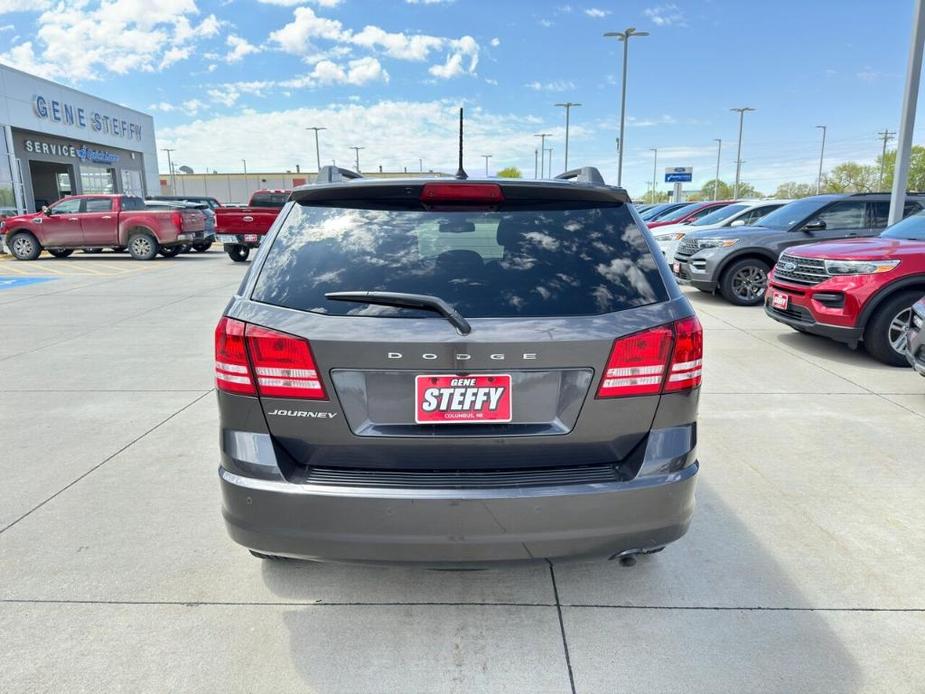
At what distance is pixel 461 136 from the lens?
10.2ft

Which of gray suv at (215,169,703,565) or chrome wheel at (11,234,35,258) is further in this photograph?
chrome wheel at (11,234,35,258)

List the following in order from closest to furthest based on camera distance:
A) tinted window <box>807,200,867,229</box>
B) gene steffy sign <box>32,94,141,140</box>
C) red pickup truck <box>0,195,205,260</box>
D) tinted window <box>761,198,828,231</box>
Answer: tinted window <box>807,200,867,229</box>, tinted window <box>761,198,828,231</box>, red pickup truck <box>0,195,205,260</box>, gene steffy sign <box>32,94,141,140</box>

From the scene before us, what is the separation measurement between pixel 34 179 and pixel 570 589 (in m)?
43.7

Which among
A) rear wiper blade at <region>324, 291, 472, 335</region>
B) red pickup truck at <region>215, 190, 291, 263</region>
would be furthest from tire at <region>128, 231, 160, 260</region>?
rear wiper blade at <region>324, 291, 472, 335</region>

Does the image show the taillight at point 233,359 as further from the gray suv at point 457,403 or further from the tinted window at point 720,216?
the tinted window at point 720,216

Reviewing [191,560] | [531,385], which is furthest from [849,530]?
[191,560]

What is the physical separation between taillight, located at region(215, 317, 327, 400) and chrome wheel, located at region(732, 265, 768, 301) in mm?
9898

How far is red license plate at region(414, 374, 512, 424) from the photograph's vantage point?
214cm

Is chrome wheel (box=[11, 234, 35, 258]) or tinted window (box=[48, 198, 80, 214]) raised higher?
tinted window (box=[48, 198, 80, 214])

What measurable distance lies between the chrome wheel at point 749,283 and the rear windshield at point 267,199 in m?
15.8

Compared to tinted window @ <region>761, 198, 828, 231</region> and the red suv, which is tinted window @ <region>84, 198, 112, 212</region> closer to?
tinted window @ <region>761, 198, 828, 231</region>

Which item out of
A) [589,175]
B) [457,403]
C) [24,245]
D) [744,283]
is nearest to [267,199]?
[24,245]

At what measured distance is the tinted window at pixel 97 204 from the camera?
18.8 metres

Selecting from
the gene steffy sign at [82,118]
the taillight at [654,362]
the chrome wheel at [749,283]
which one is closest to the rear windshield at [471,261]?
the taillight at [654,362]
